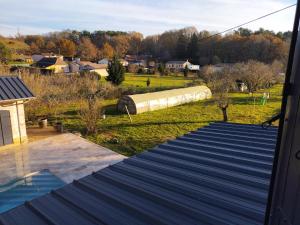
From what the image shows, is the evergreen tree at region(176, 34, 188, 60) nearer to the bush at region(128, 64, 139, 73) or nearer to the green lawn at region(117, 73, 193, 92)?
the bush at region(128, 64, 139, 73)

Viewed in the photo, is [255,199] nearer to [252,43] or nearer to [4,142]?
[4,142]

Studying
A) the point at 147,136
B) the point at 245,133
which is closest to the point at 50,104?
the point at 147,136

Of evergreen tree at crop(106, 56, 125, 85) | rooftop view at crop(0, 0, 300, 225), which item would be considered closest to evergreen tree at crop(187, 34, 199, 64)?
rooftop view at crop(0, 0, 300, 225)

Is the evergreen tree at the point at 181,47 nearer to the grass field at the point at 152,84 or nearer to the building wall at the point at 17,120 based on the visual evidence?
the grass field at the point at 152,84

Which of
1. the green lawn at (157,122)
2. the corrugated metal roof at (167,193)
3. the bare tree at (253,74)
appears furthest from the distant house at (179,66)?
the corrugated metal roof at (167,193)

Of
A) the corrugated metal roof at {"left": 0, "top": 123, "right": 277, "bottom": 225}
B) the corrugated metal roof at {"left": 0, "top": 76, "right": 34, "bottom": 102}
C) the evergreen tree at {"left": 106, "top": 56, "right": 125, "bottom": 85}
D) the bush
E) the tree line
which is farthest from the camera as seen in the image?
the bush

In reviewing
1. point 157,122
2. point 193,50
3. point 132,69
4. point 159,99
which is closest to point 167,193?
point 157,122
